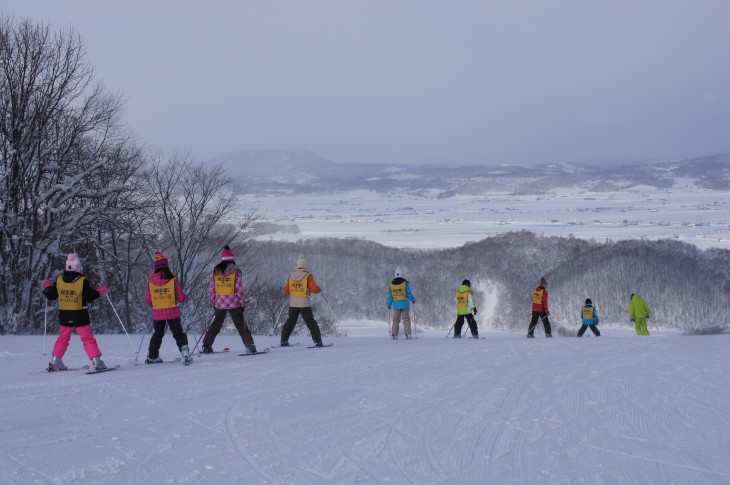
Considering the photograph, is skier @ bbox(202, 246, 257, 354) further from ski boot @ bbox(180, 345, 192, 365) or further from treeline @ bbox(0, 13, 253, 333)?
treeline @ bbox(0, 13, 253, 333)

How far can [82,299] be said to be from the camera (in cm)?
912

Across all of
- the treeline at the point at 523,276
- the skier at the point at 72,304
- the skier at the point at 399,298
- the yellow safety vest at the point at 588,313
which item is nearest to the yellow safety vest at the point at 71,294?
the skier at the point at 72,304

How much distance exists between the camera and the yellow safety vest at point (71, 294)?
9.07 m

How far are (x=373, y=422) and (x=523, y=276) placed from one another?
2772 inches

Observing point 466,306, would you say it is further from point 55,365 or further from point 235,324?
point 55,365

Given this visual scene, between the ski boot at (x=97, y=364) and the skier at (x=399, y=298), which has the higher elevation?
the skier at (x=399, y=298)

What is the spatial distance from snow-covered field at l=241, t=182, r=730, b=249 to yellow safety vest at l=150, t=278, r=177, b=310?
152 feet

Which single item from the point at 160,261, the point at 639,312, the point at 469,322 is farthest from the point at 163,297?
the point at 639,312

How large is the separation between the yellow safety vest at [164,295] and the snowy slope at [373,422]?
0.89 m

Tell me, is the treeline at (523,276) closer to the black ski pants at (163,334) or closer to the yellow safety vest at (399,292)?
the yellow safety vest at (399,292)

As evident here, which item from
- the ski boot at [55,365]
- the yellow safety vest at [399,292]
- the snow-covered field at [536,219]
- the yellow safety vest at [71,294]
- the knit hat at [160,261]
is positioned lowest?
the ski boot at [55,365]

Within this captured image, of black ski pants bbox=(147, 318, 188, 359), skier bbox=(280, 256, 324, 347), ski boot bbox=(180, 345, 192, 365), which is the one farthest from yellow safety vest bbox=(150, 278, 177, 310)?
skier bbox=(280, 256, 324, 347)

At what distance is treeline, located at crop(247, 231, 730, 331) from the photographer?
64188 millimetres

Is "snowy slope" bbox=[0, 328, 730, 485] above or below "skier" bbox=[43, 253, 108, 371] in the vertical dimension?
below
